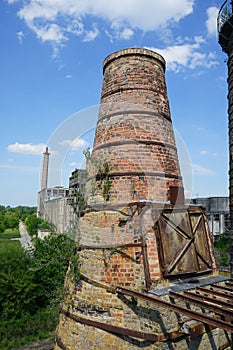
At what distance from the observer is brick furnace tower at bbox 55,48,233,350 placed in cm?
491

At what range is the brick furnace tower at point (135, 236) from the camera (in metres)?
4.91

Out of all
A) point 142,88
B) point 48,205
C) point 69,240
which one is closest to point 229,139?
point 142,88

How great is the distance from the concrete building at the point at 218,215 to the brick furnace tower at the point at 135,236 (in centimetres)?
1402

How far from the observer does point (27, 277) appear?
50.7ft

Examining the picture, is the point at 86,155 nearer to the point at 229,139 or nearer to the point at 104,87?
the point at 104,87

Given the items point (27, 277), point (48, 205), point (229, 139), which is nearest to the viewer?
point (229, 139)

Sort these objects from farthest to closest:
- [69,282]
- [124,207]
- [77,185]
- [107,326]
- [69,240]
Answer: [77,185]
[69,240]
[69,282]
[124,207]
[107,326]

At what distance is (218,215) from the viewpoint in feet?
65.1

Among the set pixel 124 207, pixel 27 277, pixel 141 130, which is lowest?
pixel 27 277

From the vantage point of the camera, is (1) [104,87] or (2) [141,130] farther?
(1) [104,87]

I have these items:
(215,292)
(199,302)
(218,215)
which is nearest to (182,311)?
(199,302)

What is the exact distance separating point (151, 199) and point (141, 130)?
5.14ft

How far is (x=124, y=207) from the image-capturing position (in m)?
5.66

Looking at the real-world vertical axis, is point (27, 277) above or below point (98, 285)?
below
